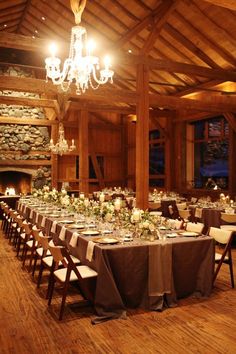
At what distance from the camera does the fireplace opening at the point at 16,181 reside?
1405 centimetres

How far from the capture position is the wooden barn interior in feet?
11.6

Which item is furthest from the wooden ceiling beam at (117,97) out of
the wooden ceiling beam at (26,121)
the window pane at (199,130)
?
the wooden ceiling beam at (26,121)

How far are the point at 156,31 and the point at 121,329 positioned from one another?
6835 mm

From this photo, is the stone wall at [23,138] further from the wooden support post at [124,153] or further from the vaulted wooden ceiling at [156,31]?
the wooden support post at [124,153]

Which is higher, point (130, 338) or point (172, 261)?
point (172, 261)

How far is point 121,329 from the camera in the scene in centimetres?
357

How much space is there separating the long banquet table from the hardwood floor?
135 millimetres

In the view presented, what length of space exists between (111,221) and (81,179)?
677 centimetres

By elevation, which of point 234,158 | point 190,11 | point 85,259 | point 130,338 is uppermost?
point 190,11

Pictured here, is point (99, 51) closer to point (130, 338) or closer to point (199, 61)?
point (199, 61)

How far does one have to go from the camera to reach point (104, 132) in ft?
51.8

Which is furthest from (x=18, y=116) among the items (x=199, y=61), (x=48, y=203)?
(x=199, y=61)

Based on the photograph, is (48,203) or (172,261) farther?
(48,203)

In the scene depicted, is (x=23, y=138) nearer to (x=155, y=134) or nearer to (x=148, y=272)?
(x=155, y=134)
